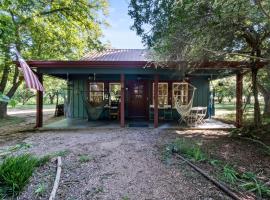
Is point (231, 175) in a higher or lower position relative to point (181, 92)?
lower

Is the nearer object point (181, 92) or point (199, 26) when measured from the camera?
point (199, 26)

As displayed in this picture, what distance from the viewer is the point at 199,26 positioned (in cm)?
535

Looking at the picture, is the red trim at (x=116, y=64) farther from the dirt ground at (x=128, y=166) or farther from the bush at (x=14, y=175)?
the bush at (x=14, y=175)

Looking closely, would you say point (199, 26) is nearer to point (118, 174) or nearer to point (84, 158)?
point (118, 174)

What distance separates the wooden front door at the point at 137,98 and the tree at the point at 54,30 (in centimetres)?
418

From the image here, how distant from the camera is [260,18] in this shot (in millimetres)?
5191

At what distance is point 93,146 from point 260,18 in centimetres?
475

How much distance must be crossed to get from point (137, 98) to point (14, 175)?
7913mm

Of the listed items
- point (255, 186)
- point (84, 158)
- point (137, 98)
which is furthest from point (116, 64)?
point (255, 186)

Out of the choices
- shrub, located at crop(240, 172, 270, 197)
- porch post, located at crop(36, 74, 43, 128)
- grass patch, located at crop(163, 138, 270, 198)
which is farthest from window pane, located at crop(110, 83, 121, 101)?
shrub, located at crop(240, 172, 270, 197)

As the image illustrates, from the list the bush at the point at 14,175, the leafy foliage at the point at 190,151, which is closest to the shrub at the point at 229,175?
the leafy foliage at the point at 190,151

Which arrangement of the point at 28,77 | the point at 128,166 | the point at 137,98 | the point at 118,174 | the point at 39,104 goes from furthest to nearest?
the point at 137,98 < the point at 39,104 < the point at 128,166 < the point at 118,174 < the point at 28,77

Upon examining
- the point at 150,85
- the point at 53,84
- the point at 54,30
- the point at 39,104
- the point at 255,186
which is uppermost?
the point at 54,30

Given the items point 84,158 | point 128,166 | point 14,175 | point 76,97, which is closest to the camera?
point 14,175
